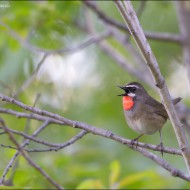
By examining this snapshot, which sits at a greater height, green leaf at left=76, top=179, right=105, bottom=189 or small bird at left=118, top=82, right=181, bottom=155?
small bird at left=118, top=82, right=181, bottom=155

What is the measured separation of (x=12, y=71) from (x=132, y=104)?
68.4 inches

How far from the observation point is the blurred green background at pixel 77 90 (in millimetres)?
5469

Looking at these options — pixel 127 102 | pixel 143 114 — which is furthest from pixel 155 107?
pixel 127 102

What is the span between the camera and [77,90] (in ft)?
27.4

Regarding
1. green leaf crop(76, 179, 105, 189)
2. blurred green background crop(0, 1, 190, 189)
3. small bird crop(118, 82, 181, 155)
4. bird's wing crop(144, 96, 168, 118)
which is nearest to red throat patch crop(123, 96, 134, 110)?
small bird crop(118, 82, 181, 155)

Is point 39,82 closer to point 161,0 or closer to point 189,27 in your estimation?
point 161,0

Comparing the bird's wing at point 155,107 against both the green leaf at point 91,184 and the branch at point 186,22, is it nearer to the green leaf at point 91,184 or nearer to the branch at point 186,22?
the branch at point 186,22

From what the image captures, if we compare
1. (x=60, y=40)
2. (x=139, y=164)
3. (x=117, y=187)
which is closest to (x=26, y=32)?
(x=60, y=40)

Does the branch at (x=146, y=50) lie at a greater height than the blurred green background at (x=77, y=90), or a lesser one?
lesser

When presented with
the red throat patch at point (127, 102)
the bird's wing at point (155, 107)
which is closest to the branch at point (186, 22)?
the bird's wing at point (155, 107)

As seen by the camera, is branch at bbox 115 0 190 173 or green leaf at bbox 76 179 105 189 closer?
branch at bbox 115 0 190 173

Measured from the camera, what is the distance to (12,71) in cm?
685

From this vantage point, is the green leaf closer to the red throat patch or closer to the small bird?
the small bird

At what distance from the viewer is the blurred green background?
547 cm
